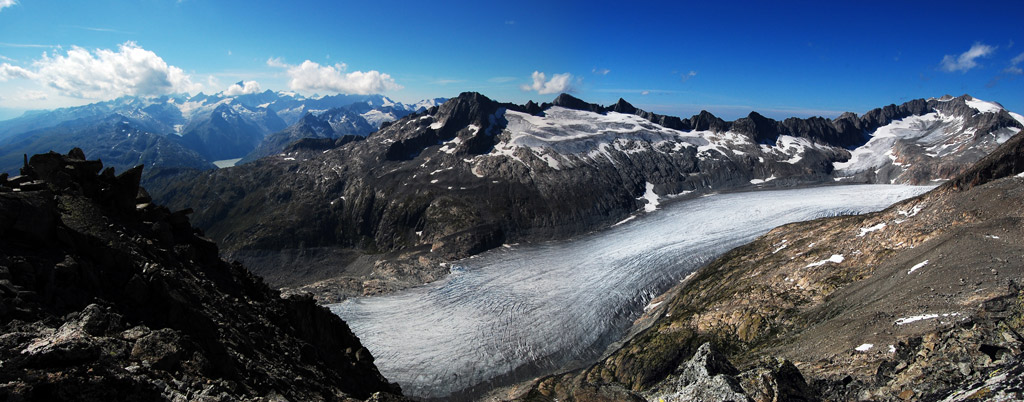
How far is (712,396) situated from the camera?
1820 centimetres

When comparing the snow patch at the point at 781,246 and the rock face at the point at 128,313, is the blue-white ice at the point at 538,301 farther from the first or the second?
the rock face at the point at 128,313

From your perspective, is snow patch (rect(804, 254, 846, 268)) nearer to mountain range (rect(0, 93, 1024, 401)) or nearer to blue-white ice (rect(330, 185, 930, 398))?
mountain range (rect(0, 93, 1024, 401))

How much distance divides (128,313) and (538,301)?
248 feet

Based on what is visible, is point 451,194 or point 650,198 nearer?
point 451,194

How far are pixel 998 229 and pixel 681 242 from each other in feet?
242

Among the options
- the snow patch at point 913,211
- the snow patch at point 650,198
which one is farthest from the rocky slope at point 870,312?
the snow patch at point 650,198

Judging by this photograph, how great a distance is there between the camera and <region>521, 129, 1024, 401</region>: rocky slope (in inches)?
835

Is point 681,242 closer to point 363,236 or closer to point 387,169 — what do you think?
point 363,236

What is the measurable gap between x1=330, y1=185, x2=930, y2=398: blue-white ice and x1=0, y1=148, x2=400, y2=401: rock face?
40984mm

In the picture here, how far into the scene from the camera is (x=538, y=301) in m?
87.1

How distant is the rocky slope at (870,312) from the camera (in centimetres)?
2122

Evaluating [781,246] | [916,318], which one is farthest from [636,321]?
[916,318]

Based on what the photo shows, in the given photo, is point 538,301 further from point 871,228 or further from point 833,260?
point 871,228

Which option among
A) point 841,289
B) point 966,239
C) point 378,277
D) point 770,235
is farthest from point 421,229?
point 966,239
